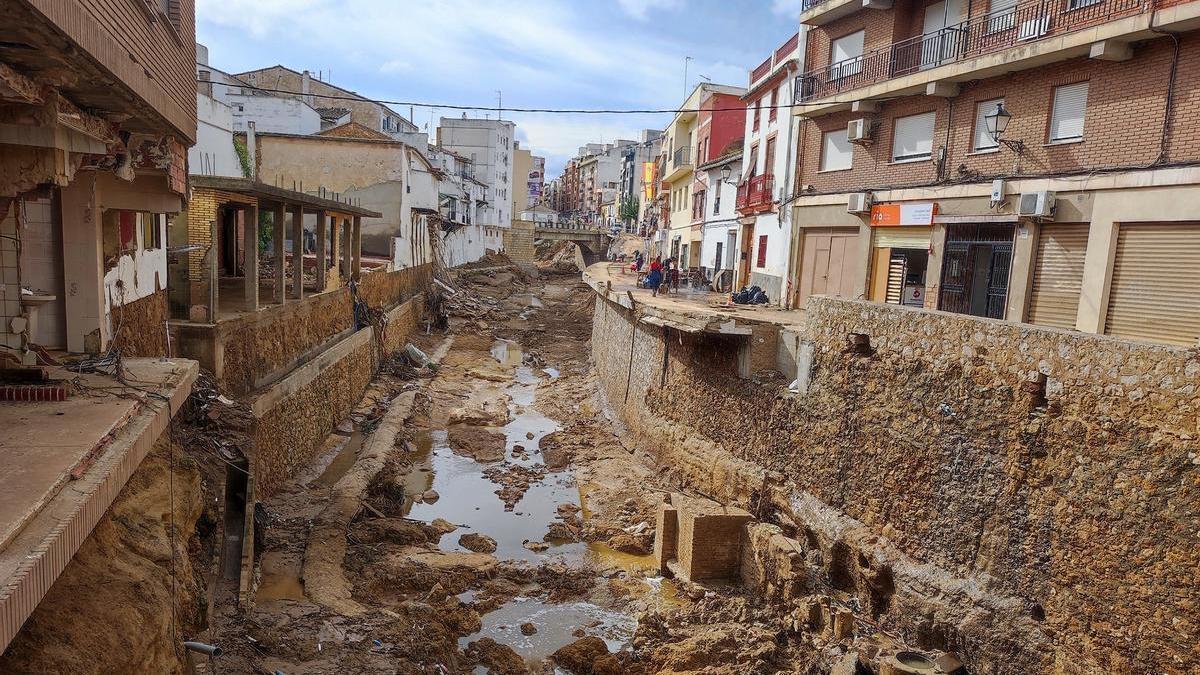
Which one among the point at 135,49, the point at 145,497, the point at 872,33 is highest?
the point at 872,33

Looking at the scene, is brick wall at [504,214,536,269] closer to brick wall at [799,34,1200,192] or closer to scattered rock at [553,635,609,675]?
brick wall at [799,34,1200,192]

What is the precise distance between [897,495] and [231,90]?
35.8 m

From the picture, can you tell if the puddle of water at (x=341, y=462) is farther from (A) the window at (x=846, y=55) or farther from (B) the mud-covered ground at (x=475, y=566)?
(A) the window at (x=846, y=55)

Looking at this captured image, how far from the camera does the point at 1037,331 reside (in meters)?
7.91

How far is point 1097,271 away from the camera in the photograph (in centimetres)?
1127

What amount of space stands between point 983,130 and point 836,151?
14.0 ft

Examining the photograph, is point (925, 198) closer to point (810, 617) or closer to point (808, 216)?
point (808, 216)

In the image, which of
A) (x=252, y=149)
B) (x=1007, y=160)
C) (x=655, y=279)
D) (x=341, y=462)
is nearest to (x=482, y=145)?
(x=252, y=149)

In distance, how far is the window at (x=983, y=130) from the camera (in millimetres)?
13516

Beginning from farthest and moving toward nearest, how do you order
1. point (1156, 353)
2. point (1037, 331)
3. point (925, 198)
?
point (925, 198) < point (1037, 331) < point (1156, 353)

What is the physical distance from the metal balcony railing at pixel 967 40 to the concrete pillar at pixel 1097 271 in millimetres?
3238

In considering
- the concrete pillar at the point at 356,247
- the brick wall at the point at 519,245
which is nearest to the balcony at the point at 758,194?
the concrete pillar at the point at 356,247

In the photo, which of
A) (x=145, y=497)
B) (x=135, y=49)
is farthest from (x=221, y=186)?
(x=145, y=497)

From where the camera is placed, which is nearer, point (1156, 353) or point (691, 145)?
point (1156, 353)
